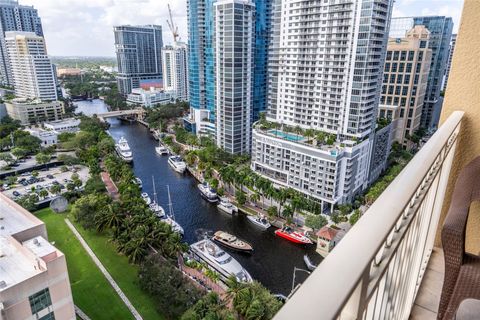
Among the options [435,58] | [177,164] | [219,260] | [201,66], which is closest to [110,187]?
[177,164]

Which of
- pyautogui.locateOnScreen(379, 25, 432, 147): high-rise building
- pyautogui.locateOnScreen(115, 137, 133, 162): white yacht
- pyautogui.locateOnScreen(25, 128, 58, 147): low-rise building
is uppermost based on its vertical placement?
pyautogui.locateOnScreen(379, 25, 432, 147): high-rise building

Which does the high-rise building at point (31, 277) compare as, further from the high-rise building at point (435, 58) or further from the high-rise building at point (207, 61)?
the high-rise building at point (435, 58)

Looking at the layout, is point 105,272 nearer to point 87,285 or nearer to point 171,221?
point 87,285

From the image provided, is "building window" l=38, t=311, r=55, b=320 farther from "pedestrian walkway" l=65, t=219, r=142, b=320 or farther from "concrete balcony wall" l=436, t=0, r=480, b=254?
"concrete balcony wall" l=436, t=0, r=480, b=254

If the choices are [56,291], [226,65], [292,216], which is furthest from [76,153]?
[56,291]

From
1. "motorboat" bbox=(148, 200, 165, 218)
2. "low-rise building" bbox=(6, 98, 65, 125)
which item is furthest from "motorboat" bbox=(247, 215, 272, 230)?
"low-rise building" bbox=(6, 98, 65, 125)

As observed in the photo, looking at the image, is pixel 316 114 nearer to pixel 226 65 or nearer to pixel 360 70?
pixel 360 70
